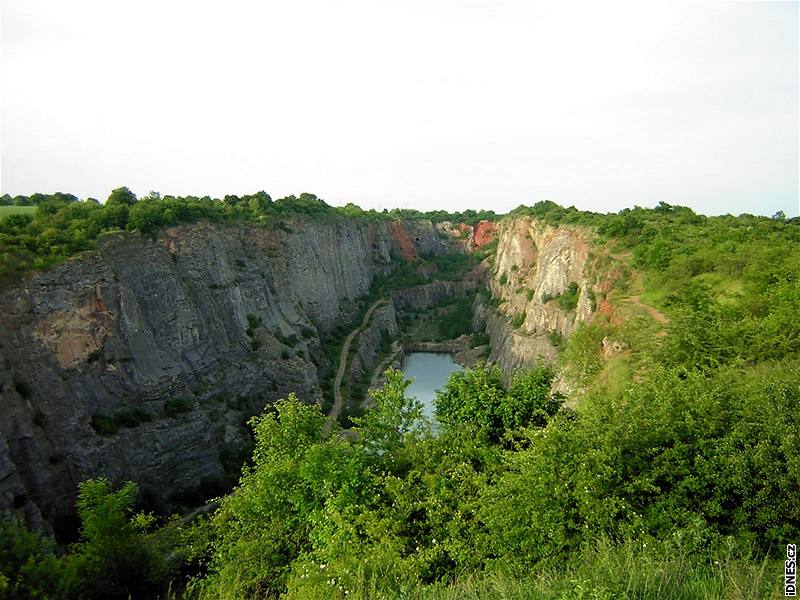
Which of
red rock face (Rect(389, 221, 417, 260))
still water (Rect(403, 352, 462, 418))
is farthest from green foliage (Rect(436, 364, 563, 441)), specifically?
red rock face (Rect(389, 221, 417, 260))

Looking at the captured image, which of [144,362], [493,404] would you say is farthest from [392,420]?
[144,362]

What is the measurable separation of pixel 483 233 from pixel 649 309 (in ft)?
239

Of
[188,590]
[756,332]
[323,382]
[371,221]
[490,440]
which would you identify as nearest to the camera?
[188,590]

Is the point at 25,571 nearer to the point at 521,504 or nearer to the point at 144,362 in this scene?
the point at 521,504

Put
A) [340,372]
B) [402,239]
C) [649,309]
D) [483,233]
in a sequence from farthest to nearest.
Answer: [483,233]
[402,239]
[340,372]
[649,309]

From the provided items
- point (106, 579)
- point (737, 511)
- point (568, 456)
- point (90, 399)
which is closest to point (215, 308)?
point (90, 399)

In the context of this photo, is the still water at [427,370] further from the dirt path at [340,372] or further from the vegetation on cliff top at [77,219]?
the vegetation on cliff top at [77,219]

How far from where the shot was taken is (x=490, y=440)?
1185 cm

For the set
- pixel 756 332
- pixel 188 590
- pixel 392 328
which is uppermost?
pixel 756 332

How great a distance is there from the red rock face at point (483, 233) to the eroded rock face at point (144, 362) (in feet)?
189

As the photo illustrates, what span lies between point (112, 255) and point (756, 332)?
2742cm

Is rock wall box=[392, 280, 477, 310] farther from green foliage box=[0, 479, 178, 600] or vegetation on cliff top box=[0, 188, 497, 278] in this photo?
green foliage box=[0, 479, 178, 600]

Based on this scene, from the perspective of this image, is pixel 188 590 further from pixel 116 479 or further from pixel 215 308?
pixel 215 308

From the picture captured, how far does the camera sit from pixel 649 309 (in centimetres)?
2111
